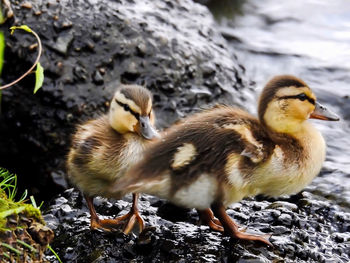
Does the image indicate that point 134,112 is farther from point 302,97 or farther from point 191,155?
point 302,97

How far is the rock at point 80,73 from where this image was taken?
5.32m

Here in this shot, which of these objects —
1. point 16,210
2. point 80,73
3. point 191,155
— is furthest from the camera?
point 80,73

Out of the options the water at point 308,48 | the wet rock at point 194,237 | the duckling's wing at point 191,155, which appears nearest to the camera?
the duckling's wing at point 191,155

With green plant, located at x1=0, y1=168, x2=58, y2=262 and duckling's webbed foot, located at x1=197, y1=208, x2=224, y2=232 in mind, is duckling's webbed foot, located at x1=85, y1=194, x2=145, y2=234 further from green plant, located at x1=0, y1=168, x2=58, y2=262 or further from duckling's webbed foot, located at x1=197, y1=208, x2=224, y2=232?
green plant, located at x1=0, y1=168, x2=58, y2=262

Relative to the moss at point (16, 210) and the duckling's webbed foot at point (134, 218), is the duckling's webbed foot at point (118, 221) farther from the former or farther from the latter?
the moss at point (16, 210)

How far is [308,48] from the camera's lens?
8258 mm

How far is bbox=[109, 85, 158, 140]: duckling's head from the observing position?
13.3ft

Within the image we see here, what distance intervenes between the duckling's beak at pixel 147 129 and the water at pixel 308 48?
1858 mm

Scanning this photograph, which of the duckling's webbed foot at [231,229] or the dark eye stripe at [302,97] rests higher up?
the dark eye stripe at [302,97]

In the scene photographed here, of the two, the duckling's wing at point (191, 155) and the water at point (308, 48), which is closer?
the duckling's wing at point (191, 155)

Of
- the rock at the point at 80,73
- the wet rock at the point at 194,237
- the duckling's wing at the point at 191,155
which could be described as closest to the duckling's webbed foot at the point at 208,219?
the wet rock at the point at 194,237

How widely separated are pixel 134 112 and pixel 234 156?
2.45ft

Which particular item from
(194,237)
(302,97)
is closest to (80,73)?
(194,237)

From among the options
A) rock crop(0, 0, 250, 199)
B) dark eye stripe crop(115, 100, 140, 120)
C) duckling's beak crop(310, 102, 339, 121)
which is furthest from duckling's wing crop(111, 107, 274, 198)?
rock crop(0, 0, 250, 199)
